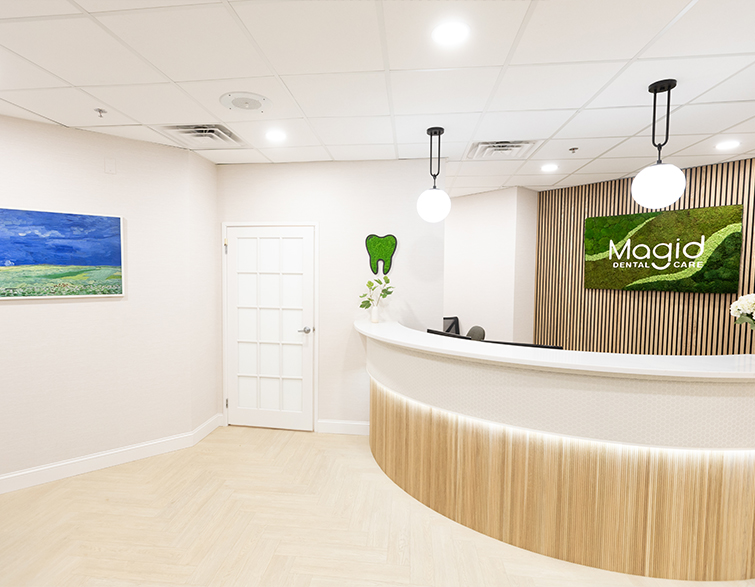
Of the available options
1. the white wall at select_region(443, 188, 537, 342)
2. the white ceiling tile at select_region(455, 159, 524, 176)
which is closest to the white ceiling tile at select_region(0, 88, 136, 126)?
the white ceiling tile at select_region(455, 159, 524, 176)

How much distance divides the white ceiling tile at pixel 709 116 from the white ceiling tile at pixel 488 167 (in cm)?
134

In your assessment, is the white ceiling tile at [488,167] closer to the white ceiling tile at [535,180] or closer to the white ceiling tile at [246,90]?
the white ceiling tile at [535,180]

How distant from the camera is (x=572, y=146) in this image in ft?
11.2

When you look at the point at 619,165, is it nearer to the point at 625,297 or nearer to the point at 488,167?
the point at 488,167

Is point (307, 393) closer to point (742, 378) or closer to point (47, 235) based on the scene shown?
point (47, 235)

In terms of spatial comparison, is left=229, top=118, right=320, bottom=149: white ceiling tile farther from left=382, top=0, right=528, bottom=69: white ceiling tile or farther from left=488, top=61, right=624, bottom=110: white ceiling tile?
left=488, top=61, right=624, bottom=110: white ceiling tile

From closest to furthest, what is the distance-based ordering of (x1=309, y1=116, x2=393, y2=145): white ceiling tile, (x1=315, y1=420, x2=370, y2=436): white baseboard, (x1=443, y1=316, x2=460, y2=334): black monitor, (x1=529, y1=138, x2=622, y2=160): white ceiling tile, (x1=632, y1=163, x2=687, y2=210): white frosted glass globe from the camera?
(x1=632, y1=163, x2=687, y2=210): white frosted glass globe → (x1=309, y1=116, x2=393, y2=145): white ceiling tile → (x1=529, y1=138, x2=622, y2=160): white ceiling tile → (x1=315, y1=420, x2=370, y2=436): white baseboard → (x1=443, y1=316, x2=460, y2=334): black monitor

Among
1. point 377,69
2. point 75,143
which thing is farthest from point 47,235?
point 377,69

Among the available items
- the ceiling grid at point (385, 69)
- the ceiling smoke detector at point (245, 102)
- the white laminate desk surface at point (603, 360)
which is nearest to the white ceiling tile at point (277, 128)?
the ceiling grid at point (385, 69)

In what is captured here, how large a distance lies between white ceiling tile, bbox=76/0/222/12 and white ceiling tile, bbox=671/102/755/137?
3.05 metres

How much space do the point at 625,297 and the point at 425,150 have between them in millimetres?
3170

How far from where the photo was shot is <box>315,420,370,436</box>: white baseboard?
4027 millimetres

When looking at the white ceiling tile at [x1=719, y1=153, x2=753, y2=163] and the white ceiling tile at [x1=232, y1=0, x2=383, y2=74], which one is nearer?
the white ceiling tile at [x1=232, y1=0, x2=383, y2=74]

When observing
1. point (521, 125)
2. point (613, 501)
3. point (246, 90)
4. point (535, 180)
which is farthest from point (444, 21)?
point (535, 180)
